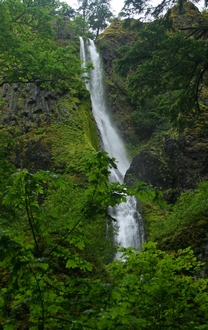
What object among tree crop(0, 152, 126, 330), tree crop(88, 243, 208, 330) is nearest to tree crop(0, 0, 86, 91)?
tree crop(0, 152, 126, 330)

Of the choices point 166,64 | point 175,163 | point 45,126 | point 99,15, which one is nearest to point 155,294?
point 166,64

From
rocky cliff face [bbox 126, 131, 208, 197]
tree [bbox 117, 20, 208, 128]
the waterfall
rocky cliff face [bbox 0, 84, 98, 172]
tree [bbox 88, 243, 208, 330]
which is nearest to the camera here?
tree [bbox 88, 243, 208, 330]

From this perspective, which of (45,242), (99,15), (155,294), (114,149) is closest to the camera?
(45,242)

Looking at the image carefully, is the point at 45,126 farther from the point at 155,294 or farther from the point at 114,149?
the point at 155,294

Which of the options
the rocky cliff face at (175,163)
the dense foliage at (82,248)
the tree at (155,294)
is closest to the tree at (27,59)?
the dense foliage at (82,248)

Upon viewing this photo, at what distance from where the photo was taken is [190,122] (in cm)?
1094

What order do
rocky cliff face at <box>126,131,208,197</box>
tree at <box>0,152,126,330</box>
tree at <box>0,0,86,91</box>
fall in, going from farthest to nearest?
rocky cliff face at <box>126,131,208,197</box> < tree at <box>0,0,86,91</box> < tree at <box>0,152,126,330</box>

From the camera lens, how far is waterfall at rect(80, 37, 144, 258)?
45.3 ft

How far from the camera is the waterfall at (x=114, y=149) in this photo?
13.8m

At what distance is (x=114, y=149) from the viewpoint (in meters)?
23.8

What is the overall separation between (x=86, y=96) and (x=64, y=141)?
15.8 ft

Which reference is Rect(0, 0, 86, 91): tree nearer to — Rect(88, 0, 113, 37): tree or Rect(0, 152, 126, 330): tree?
Rect(0, 152, 126, 330): tree

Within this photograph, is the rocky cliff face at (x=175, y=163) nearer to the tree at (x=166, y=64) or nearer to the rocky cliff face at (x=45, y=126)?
the rocky cliff face at (x=45, y=126)

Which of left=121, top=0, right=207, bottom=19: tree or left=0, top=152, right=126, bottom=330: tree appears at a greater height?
left=121, top=0, right=207, bottom=19: tree
